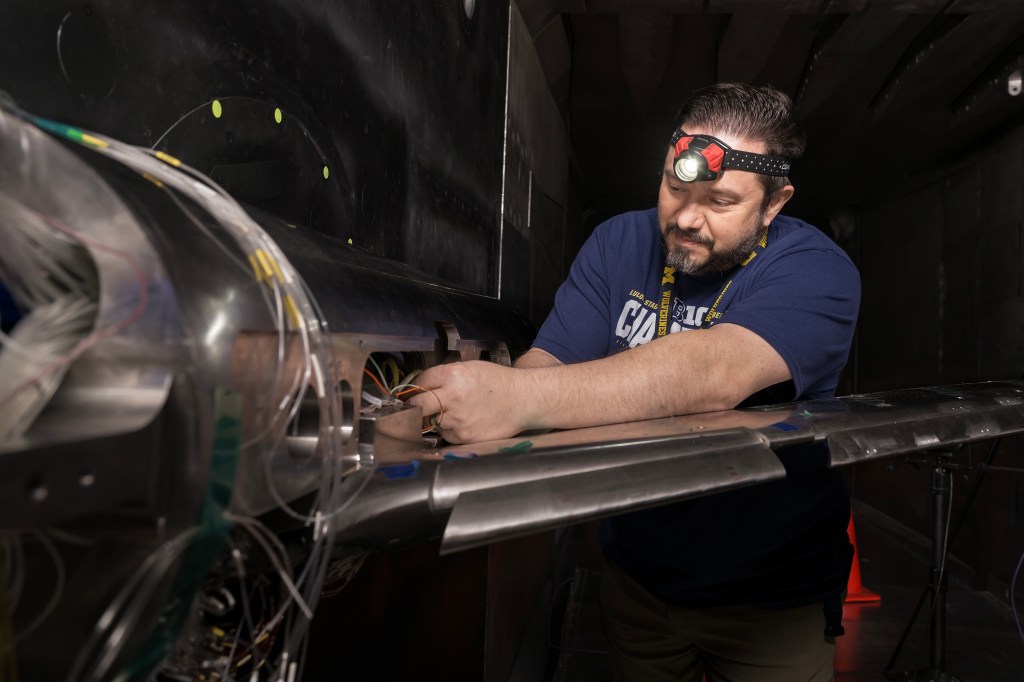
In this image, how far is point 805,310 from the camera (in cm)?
113

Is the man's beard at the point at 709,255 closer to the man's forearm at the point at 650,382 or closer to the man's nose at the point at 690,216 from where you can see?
the man's nose at the point at 690,216

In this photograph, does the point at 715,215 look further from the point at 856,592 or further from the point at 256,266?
the point at 856,592

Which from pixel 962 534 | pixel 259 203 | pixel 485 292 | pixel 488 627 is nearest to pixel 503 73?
pixel 485 292

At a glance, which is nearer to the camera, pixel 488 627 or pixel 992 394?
pixel 992 394

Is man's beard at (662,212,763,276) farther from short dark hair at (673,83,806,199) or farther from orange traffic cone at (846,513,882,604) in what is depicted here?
orange traffic cone at (846,513,882,604)

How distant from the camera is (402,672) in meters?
1.75

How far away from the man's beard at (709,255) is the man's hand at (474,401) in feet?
1.83

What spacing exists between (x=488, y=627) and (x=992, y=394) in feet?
4.23

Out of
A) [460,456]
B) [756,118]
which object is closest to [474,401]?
[460,456]

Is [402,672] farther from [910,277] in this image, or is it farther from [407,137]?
[910,277]

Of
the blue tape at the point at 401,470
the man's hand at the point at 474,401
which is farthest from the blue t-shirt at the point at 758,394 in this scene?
the blue tape at the point at 401,470

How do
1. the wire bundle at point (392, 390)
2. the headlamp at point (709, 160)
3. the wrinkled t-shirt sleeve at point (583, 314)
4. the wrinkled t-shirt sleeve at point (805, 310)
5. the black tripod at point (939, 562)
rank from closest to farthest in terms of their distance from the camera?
the wire bundle at point (392, 390)
the wrinkled t-shirt sleeve at point (805, 310)
the headlamp at point (709, 160)
the wrinkled t-shirt sleeve at point (583, 314)
the black tripod at point (939, 562)

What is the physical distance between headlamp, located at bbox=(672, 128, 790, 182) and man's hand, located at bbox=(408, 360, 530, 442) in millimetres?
574

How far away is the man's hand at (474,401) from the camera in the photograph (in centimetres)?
92
